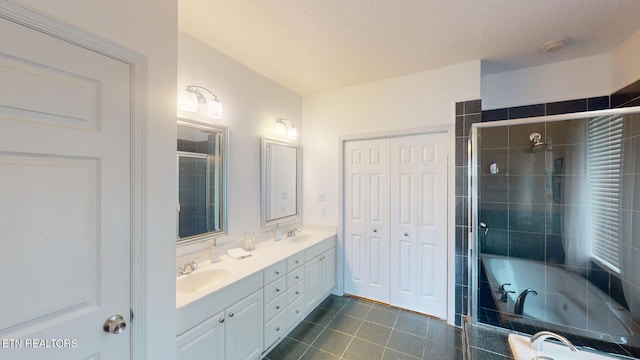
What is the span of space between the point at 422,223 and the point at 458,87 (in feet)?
4.71

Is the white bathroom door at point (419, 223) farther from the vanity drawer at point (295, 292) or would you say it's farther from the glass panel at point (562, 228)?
the vanity drawer at point (295, 292)

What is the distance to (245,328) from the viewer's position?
5.54 feet

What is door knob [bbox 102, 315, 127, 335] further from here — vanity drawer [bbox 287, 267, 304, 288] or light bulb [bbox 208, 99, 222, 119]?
light bulb [bbox 208, 99, 222, 119]

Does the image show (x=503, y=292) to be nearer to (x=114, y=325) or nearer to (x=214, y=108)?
(x=114, y=325)

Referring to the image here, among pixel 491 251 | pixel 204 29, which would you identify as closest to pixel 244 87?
pixel 204 29

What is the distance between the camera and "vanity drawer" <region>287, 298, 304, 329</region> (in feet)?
7.04

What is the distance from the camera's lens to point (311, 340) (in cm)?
214

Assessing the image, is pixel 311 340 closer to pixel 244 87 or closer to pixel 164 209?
pixel 164 209

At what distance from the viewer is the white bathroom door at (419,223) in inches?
97.8

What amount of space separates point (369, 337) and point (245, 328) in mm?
1173

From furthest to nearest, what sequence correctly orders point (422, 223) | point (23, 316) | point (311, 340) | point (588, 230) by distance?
point (422, 223) → point (311, 340) → point (588, 230) → point (23, 316)

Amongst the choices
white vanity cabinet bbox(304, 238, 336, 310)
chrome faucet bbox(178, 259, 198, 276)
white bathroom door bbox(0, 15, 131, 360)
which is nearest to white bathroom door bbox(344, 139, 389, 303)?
white vanity cabinet bbox(304, 238, 336, 310)

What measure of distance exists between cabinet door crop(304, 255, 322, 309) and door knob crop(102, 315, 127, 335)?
5.09 feet

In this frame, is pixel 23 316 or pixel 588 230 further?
pixel 588 230
